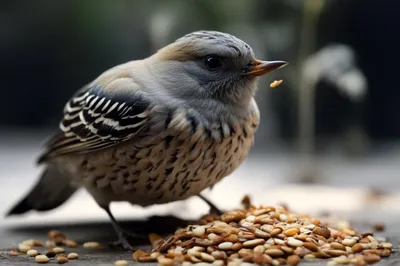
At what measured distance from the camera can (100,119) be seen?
2.46 meters

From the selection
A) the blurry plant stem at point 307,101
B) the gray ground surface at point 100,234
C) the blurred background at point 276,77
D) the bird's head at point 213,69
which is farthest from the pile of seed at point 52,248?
the blurry plant stem at point 307,101

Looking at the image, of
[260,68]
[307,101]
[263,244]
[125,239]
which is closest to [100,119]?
[125,239]

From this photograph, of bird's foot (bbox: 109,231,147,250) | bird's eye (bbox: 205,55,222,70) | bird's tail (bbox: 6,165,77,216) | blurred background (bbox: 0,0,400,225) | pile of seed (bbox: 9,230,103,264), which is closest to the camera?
pile of seed (bbox: 9,230,103,264)

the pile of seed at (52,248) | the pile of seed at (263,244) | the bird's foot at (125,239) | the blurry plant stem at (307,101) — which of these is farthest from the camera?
the blurry plant stem at (307,101)

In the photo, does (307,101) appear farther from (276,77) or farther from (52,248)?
(52,248)

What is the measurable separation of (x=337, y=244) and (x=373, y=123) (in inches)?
119

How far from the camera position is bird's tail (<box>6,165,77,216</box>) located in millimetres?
2943

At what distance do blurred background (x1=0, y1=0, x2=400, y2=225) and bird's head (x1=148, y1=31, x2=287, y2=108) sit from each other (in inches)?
40.8

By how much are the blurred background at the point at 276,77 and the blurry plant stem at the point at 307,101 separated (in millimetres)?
11

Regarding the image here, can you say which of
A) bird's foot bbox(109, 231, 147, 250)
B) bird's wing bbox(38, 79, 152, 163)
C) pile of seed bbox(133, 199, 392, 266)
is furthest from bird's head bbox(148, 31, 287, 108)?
bird's foot bbox(109, 231, 147, 250)

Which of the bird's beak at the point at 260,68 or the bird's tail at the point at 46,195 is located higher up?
the bird's beak at the point at 260,68

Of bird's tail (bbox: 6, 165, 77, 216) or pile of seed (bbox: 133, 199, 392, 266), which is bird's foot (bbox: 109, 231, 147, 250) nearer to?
pile of seed (bbox: 133, 199, 392, 266)

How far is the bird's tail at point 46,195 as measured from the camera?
294 centimetres

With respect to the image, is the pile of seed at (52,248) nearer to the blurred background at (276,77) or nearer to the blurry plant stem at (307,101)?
the blurred background at (276,77)
